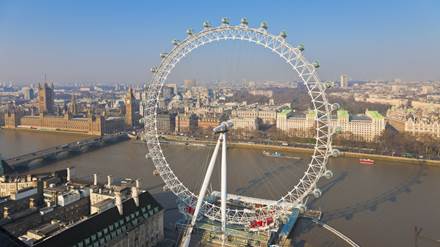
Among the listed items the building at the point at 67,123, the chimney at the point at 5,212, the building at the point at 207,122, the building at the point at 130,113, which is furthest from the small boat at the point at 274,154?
the building at the point at 130,113

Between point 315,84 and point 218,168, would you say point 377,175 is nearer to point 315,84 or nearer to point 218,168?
point 218,168

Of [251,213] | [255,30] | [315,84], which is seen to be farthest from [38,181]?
[315,84]

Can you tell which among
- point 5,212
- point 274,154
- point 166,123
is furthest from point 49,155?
point 166,123

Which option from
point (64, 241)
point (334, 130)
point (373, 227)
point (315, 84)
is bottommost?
point (373, 227)

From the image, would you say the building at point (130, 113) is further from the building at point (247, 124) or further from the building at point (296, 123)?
the building at point (296, 123)

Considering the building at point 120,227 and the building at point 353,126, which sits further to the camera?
the building at point 353,126

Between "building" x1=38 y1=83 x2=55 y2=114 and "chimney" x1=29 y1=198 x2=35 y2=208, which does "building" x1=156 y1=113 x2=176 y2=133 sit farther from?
"chimney" x1=29 y1=198 x2=35 y2=208

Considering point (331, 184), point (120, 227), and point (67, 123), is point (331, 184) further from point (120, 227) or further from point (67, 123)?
point (67, 123)

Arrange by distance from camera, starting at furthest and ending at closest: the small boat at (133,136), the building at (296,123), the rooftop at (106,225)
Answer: the small boat at (133,136) → the building at (296,123) → the rooftop at (106,225)
